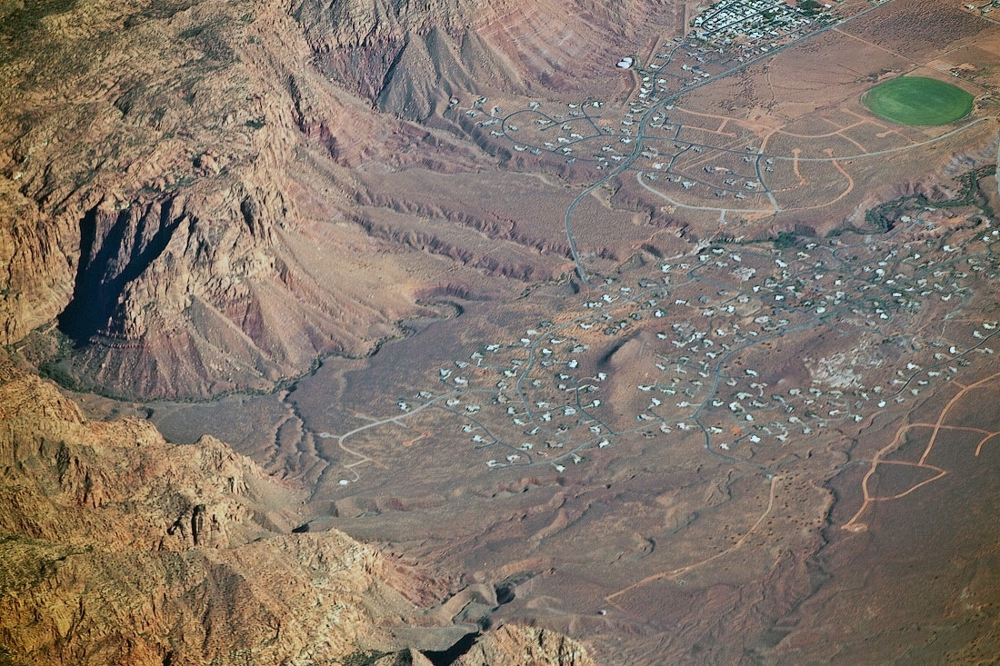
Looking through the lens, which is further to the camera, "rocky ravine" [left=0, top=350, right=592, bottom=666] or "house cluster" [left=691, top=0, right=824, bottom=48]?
"house cluster" [left=691, top=0, right=824, bottom=48]

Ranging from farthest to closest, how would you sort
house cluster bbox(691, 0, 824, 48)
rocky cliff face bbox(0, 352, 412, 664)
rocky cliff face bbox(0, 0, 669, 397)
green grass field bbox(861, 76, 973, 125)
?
house cluster bbox(691, 0, 824, 48) < green grass field bbox(861, 76, 973, 125) < rocky cliff face bbox(0, 0, 669, 397) < rocky cliff face bbox(0, 352, 412, 664)

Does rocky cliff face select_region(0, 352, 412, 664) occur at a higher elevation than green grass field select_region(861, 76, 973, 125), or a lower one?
higher

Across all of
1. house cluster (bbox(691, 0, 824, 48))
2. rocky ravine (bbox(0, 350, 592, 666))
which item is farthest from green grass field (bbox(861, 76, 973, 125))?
rocky ravine (bbox(0, 350, 592, 666))

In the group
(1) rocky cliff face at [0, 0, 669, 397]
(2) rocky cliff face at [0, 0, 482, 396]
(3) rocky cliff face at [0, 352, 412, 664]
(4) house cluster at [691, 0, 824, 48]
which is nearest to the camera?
(3) rocky cliff face at [0, 352, 412, 664]

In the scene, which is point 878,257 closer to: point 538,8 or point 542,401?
point 542,401

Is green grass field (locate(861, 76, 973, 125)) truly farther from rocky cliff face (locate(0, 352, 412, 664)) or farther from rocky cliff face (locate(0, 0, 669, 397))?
rocky cliff face (locate(0, 352, 412, 664))

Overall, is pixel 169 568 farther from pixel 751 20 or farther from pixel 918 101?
pixel 751 20
